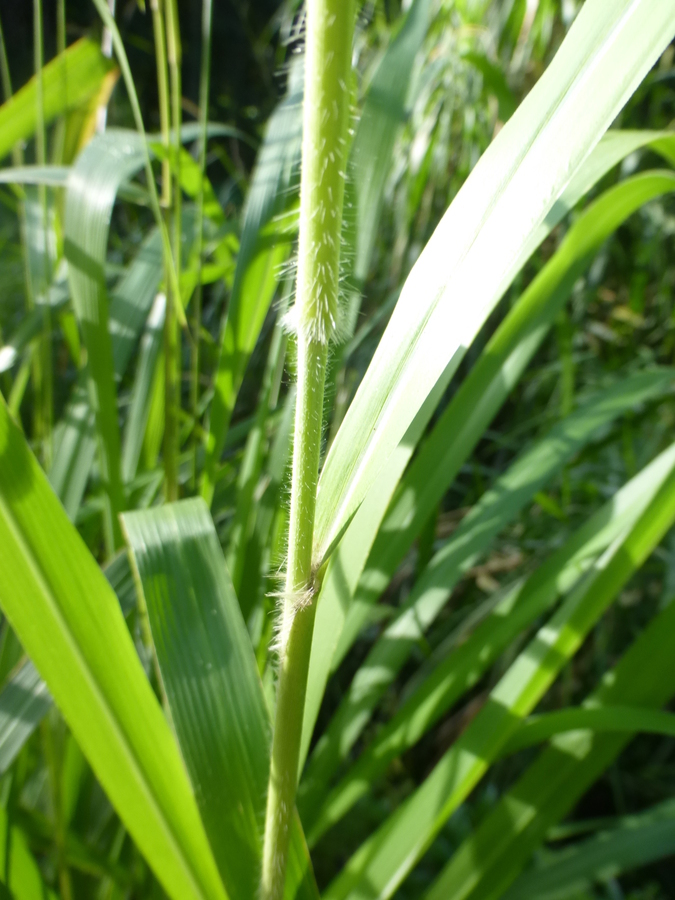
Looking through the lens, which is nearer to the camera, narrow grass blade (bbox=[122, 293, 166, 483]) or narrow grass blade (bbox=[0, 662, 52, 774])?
narrow grass blade (bbox=[0, 662, 52, 774])

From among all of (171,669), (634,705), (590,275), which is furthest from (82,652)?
(590,275)

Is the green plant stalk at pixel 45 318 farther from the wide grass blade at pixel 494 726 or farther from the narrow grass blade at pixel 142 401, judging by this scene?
the wide grass blade at pixel 494 726

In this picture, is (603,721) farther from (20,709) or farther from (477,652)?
(20,709)

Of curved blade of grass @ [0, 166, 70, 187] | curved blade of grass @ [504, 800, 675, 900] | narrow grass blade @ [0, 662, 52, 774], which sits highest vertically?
curved blade of grass @ [0, 166, 70, 187]

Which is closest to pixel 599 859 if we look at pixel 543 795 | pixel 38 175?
pixel 543 795

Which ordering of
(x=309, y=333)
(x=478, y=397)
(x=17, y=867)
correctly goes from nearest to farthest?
(x=309, y=333) < (x=17, y=867) < (x=478, y=397)

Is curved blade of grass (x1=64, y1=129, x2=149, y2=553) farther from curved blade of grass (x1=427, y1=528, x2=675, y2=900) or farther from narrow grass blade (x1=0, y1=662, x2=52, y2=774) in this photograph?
curved blade of grass (x1=427, y1=528, x2=675, y2=900)

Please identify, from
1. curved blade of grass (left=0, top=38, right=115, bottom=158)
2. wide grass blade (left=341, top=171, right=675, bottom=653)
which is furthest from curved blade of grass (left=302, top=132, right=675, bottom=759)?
curved blade of grass (left=0, top=38, right=115, bottom=158)

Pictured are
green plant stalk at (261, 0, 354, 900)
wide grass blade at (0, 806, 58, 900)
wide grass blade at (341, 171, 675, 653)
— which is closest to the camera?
green plant stalk at (261, 0, 354, 900)
